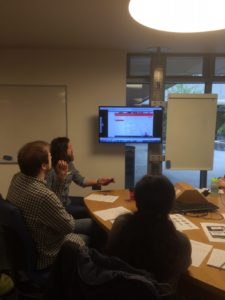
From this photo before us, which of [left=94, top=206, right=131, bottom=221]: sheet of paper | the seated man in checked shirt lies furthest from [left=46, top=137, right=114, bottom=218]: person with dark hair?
the seated man in checked shirt

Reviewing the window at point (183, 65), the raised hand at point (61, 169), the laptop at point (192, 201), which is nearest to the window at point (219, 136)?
the window at point (183, 65)

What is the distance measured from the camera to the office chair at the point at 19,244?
1618mm

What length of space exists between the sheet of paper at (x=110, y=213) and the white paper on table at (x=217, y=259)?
2.29 feet

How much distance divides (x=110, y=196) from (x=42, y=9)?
1876 millimetres

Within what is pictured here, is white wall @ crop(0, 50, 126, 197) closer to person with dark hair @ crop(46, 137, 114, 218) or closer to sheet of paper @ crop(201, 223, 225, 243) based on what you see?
person with dark hair @ crop(46, 137, 114, 218)

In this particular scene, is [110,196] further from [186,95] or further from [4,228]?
[186,95]

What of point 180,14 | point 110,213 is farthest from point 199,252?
point 180,14

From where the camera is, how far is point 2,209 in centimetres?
163

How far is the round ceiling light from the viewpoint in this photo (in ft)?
4.57

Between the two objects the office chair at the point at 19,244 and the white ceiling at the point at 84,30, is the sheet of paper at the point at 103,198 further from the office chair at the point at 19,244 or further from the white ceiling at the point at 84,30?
the white ceiling at the point at 84,30

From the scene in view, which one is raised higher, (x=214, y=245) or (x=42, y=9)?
(x=42, y=9)

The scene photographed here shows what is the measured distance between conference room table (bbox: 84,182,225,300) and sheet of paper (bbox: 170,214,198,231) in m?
0.04

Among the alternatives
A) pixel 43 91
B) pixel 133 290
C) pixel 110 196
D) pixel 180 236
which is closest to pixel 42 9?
pixel 43 91

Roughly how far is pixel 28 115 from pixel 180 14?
305cm
